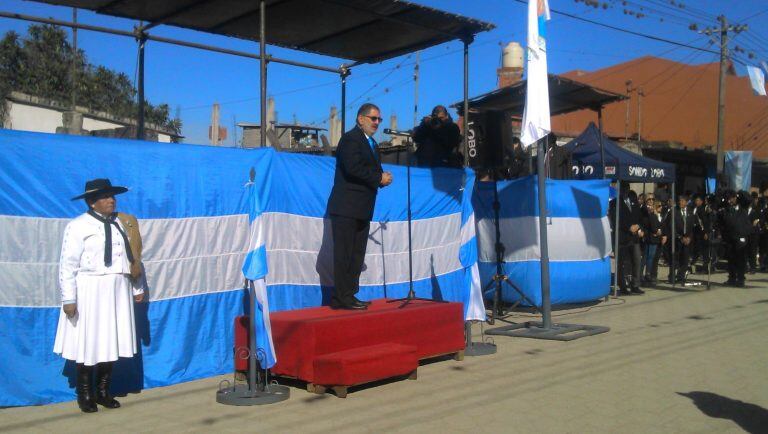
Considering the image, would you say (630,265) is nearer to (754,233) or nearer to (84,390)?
(754,233)

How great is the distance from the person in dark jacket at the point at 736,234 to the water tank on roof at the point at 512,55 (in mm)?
31914

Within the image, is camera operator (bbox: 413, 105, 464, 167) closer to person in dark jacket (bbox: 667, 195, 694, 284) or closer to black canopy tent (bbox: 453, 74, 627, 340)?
black canopy tent (bbox: 453, 74, 627, 340)

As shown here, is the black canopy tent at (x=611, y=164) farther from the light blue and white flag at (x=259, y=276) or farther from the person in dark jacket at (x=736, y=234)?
the light blue and white flag at (x=259, y=276)

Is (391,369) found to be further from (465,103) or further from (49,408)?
(465,103)

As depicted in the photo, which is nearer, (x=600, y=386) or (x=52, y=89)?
(x=600, y=386)

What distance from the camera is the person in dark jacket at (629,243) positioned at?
1345 centimetres

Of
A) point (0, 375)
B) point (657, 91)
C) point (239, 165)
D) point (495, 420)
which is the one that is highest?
point (657, 91)

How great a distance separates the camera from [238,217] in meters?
7.11

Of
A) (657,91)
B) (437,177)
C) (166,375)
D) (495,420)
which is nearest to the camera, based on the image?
(495,420)

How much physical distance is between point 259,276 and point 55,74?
30.6 meters

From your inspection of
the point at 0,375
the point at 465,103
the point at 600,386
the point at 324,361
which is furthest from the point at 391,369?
the point at 465,103

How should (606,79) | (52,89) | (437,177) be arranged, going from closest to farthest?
(437,177) → (52,89) → (606,79)

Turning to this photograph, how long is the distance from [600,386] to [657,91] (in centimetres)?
4882

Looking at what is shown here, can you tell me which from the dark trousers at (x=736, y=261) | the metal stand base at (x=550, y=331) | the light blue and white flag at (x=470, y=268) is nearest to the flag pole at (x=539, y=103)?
the metal stand base at (x=550, y=331)
